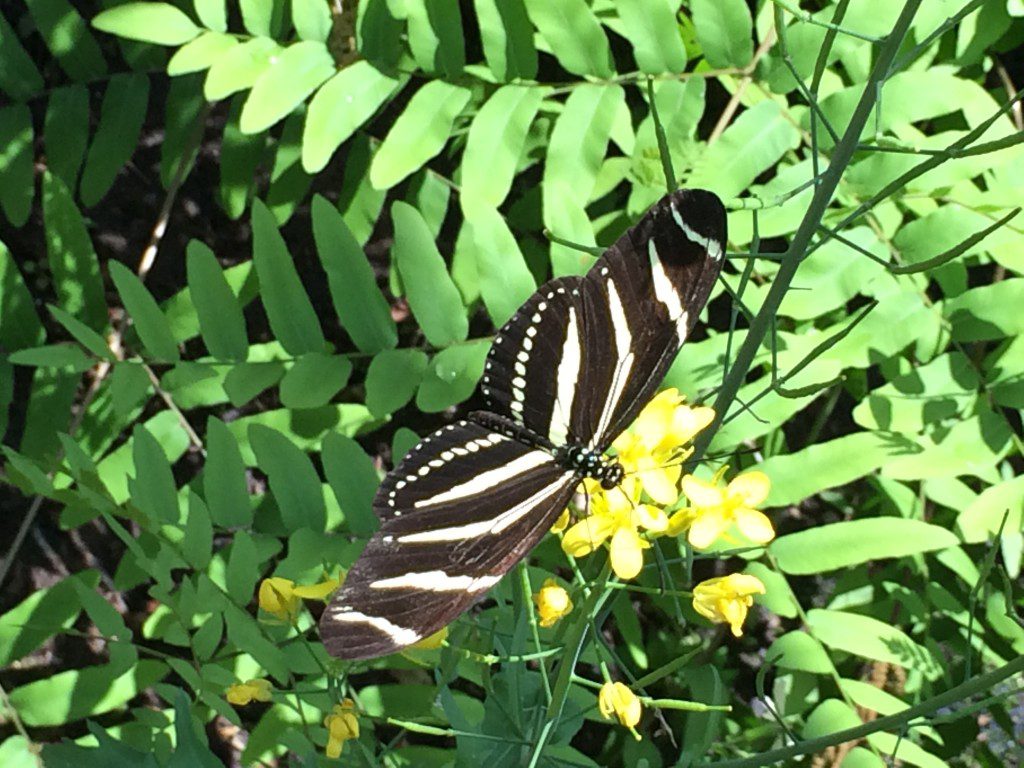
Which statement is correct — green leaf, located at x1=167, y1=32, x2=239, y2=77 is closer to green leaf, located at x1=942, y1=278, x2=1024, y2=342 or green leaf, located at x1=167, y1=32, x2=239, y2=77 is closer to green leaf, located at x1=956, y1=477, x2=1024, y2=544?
green leaf, located at x1=942, y1=278, x2=1024, y2=342

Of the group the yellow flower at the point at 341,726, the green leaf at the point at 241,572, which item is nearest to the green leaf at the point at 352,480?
the green leaf at the point at 241,572

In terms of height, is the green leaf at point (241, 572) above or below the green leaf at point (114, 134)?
below

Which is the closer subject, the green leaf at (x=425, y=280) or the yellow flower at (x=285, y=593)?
the yellow flower at (x=285, y=593)

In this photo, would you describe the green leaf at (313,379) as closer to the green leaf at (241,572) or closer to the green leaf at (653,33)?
the green leaf at (241,572)

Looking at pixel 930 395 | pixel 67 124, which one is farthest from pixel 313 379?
pixel 930 395

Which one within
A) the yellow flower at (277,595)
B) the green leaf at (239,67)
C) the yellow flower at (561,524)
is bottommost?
the yellow flower at (277,595)

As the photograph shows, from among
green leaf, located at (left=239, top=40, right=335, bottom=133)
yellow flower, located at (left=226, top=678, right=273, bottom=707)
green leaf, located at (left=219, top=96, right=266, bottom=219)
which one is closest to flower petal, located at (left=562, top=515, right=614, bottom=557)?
yellow flower, located at (left=226, top=678, right=273, bottom=707)

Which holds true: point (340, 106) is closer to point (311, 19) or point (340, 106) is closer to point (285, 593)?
point (311, 19)

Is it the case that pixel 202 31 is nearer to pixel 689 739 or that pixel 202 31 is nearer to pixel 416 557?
pixel 416 557
